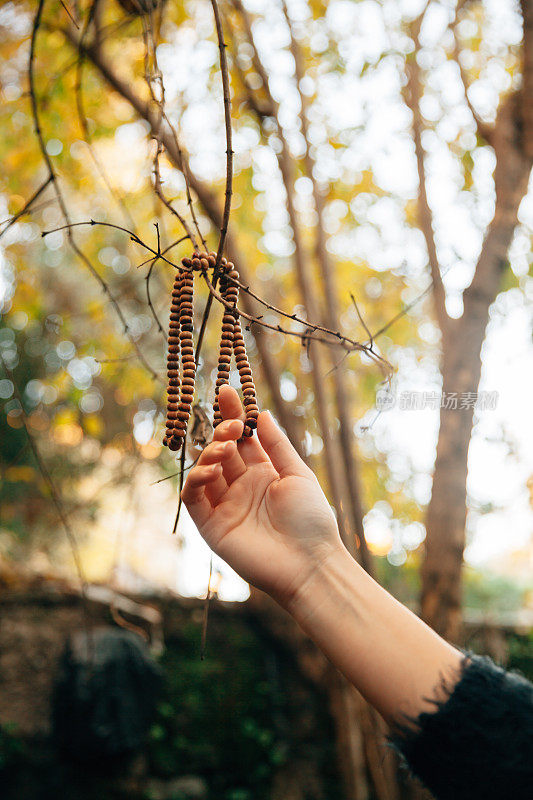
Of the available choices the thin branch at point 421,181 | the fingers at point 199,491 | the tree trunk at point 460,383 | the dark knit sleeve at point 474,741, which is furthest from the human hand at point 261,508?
the thin branch at point 421,181

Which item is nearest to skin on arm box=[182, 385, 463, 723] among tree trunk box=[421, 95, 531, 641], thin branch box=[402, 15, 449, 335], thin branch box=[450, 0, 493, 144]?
tree trunk box=[421, 95, 531, 641]

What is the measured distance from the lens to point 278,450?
0.89 metres

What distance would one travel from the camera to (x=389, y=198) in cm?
286

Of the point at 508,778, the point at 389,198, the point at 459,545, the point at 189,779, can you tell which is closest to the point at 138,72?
the point at 389,198

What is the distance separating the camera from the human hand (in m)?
0.78

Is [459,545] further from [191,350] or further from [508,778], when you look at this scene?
[191,350]

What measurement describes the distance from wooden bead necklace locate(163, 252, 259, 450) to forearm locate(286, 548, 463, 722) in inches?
10.0

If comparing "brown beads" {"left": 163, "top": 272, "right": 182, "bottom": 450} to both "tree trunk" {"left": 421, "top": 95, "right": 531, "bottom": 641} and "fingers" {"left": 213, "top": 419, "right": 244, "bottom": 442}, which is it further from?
"tree trunk" {"left": 421, "top": 95, "right": 531, "bottom": 641}

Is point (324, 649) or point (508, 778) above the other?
point (324, 649)

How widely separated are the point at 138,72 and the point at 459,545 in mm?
2177

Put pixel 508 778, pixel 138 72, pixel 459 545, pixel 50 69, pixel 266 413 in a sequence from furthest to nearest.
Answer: pixel 50 69 < pixel 138 72 < pixel 459 545 < pixel 266 413 < pixel 508 778

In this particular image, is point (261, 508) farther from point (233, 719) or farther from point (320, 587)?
point (233, 719)

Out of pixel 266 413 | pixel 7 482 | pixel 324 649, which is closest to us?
pixel 324 649

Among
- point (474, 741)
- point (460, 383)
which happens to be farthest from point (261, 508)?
point (460, 383)
